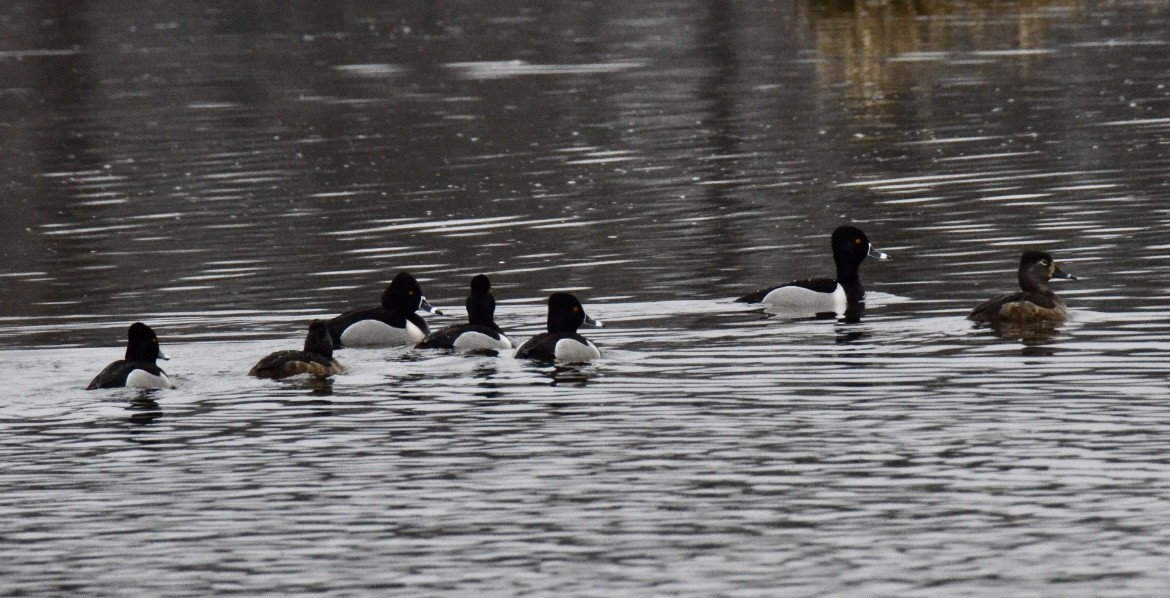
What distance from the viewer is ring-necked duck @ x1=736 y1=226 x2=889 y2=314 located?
23125mm

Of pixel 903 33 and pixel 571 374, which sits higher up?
pixel 903 33

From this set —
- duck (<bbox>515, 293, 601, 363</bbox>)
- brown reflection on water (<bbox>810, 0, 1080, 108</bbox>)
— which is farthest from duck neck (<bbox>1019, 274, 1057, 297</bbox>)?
brown reflection on water (<bbox>810, 0, 1080, 108</bbox>)

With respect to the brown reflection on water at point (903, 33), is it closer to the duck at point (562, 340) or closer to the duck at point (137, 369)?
the duck at point (562, 340)

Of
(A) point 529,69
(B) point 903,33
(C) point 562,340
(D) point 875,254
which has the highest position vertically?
(B) point 903,33

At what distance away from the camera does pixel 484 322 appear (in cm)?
2145

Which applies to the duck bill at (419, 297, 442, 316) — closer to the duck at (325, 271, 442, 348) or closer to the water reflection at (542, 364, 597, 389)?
the duck at (325, 271, 442, 348)

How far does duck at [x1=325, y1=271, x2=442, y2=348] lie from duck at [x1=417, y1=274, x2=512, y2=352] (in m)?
0.31

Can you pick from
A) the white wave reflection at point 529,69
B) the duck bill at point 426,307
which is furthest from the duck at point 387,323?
the white wave reflection at point 529,69

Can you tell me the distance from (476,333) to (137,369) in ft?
10.9

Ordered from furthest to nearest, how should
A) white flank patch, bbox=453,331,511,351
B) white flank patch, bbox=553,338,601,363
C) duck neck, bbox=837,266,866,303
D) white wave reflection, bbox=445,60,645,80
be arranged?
white wave reflection, bbox=445,60,645,80 < duck neck, bbox=837,266,866,303 < white flank patch, bbox=453,331,511,351 < white flank patch, bbox=553,338,601,363

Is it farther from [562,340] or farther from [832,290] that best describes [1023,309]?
[562,340]

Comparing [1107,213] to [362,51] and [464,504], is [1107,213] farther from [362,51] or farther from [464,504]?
[362,51]

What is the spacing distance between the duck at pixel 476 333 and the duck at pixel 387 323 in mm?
307

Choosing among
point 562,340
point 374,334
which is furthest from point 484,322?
point 562,340
